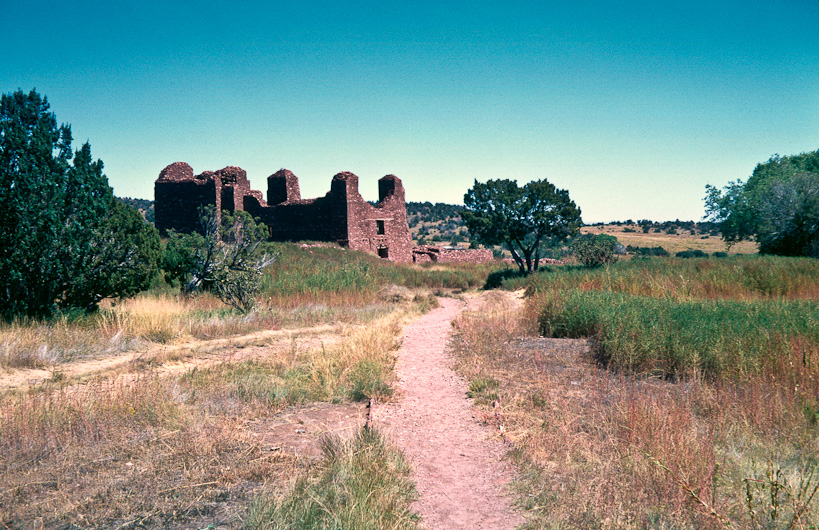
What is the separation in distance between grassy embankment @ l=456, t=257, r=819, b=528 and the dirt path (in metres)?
0.26

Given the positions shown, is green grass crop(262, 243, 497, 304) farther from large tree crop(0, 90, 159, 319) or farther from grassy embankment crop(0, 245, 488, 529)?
grassy embankment crop(0, 245, 488, 529)

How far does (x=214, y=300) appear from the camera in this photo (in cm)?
1286

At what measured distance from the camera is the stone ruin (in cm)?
2738

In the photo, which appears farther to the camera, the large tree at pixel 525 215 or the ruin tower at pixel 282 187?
the ruin tower at pixel 282 187

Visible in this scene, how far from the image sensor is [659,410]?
4.55 meters

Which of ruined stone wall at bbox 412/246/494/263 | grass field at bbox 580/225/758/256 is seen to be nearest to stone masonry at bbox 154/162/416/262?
ruined stone wall at bbox 412/246/494/263

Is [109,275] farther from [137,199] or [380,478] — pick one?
[137,199]

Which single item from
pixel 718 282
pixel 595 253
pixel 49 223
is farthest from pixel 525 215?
pixel 49 223

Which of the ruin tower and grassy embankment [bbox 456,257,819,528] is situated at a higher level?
the ruin tower

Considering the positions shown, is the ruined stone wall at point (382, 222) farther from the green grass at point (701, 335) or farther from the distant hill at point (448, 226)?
the green grass at point (701, 335)

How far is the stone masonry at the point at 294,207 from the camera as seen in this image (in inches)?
1078

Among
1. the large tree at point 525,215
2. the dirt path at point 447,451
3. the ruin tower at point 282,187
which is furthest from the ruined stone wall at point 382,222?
the dirt path at point 447,451

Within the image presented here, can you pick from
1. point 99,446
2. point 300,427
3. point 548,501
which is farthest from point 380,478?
point 99,446

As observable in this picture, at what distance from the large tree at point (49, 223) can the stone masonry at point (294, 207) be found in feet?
57.6
